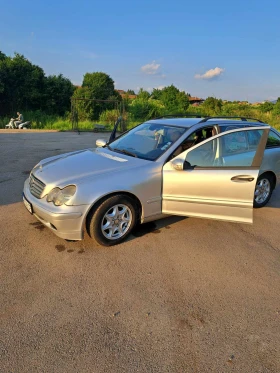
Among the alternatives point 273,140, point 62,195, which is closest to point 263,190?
point 273,140

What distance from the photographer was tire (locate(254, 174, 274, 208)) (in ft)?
15.9

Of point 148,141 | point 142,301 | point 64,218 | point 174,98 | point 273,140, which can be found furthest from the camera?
point 174,98

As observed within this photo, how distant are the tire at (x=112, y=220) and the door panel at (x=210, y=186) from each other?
0.52 m

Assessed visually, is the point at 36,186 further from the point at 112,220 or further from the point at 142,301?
the point at 142,301

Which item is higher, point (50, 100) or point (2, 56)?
point (2, 56)

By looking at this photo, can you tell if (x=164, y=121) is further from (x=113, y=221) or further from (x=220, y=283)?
(x=220, y=283)

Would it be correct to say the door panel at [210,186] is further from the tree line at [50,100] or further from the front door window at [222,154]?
the tree line at [50,100]

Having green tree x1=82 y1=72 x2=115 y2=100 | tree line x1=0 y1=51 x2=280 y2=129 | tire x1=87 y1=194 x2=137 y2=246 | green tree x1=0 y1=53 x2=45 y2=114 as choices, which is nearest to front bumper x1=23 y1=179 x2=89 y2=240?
tire x1=87 y1=194 x2=137 y2=246

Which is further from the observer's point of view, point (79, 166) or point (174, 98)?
point (174, 98)

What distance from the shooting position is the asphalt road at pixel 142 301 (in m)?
1.95

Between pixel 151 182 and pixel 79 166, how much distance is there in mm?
960

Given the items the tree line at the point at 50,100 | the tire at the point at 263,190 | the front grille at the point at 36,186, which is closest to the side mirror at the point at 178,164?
the front grille at the point at 36,186

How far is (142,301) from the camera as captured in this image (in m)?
2.50

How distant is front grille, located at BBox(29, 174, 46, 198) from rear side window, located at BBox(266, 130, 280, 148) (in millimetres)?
3983
